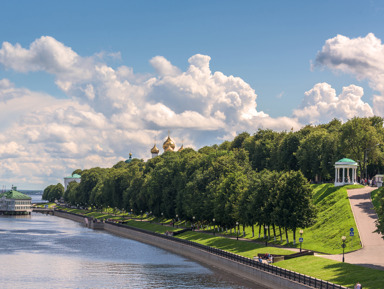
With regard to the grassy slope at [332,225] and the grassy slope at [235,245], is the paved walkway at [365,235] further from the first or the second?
the grassy slope at [235,245]

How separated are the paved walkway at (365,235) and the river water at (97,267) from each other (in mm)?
15290

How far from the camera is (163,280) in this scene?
7588cm

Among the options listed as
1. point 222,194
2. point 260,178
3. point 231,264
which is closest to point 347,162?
point 260,178

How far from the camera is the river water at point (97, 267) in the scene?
7319 cm

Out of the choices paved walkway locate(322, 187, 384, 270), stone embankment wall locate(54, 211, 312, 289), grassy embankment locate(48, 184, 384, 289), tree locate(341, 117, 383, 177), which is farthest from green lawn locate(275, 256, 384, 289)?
tree locate(341, 117, 383, 177)

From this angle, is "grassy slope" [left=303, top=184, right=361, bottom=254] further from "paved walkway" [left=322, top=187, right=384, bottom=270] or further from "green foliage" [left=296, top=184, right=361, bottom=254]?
"paved walkway" [left=322, top=187, right=384, bottom=270]

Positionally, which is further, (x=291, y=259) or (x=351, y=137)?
(x=351, y=137)

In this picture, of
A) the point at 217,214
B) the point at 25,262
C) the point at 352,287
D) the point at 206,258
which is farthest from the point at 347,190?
the point at 25,262

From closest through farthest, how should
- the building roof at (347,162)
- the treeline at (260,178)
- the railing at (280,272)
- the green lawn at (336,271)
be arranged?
the railing at (280,272), the green lawn at (336,271), the treeline at (260,178), the building roof at (347,162)

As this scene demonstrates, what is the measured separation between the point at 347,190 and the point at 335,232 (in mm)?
25341

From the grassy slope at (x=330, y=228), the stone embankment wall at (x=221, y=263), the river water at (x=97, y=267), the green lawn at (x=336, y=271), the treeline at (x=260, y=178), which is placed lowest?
the river water at (x=97, y=267)

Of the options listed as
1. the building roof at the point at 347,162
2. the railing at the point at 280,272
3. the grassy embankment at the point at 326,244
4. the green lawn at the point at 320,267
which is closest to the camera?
the railing at the point at 280,272

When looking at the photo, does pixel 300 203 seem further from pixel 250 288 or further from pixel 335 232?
pixel 250 288

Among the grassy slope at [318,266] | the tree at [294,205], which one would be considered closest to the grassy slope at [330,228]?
the grassy slope at [318,266]
